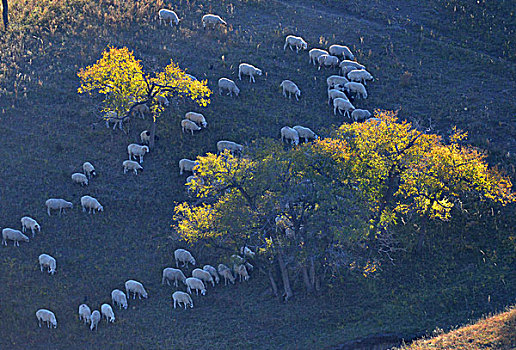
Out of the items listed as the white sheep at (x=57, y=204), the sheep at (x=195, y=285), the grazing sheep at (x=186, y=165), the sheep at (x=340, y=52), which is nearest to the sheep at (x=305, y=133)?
the grazing sheep at (x=186, y=165)

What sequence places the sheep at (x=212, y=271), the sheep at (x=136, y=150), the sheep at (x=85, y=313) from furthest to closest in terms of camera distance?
the sheep at (x=136, y=150) < the sheep at (x=212, y=271) < the sheep at (x=85, y=313)

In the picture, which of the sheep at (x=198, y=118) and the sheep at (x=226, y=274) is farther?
the sheep at (x=198, y=118)

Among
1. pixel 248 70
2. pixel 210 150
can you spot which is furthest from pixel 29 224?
pixel 248 70

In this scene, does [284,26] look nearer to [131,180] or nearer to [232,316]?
[131,180]

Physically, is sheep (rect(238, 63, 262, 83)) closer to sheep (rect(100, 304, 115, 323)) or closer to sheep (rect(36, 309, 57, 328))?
sheep (rect(100, 304, 115, 323))

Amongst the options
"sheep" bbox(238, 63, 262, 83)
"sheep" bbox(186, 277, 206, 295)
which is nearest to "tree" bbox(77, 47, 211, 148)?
"sheep" bbox(238, 63, 262, 83)

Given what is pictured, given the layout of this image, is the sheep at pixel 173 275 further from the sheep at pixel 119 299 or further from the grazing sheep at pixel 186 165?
the grazing sheep at pixel 186 165

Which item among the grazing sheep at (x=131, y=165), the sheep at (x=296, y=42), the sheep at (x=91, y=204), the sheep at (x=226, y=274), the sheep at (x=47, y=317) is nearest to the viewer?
the sheep at (x=47, y=317)
